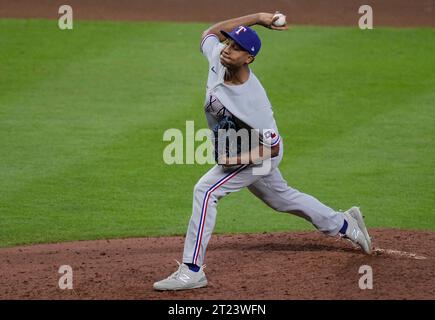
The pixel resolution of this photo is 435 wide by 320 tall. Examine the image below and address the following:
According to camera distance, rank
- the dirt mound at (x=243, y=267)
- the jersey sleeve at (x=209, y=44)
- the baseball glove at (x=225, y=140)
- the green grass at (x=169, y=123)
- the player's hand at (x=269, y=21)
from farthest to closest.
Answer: the green grass at (x=169, y=123) < the jersey sleeve at (x=209, y=44) < the player's hand at (x=269, y=21) < the baseball glove at (x=225, y=140) < the dirt mound at (x=243, y=267)

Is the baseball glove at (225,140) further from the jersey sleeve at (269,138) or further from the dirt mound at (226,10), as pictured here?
the dirt mound at (226,10)

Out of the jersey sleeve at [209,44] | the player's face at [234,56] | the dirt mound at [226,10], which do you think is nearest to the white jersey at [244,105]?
the player's face at [234,56]

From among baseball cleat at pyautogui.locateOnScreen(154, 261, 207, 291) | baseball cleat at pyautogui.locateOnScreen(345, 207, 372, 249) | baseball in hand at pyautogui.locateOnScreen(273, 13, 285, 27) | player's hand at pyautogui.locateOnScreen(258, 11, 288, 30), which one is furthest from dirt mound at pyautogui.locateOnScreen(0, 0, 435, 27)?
baseball cleat at pyautogui.locateOnScreen(154, 261, 207, 291)

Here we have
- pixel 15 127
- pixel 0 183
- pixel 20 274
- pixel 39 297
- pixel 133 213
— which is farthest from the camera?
pixel 15 127

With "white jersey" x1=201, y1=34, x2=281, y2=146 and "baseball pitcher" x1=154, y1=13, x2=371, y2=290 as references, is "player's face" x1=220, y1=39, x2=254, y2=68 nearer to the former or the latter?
"baseball pitcher" x1=154, y1=13, x2=371, y2=290

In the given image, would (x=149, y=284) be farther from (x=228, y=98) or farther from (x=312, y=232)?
(x=312, y=232)

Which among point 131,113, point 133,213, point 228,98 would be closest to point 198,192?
point 228,98

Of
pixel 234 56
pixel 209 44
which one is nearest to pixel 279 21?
pixel 234 56
